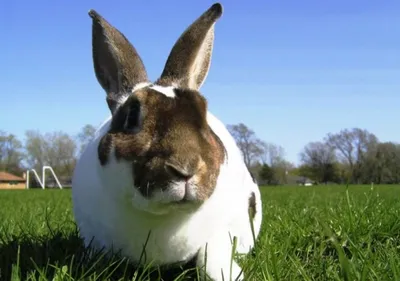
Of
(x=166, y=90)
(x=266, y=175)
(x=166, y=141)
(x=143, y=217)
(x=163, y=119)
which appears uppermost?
(x=266, y=175)

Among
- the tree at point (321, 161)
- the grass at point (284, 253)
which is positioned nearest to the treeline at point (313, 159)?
the tree at point (321, 161)

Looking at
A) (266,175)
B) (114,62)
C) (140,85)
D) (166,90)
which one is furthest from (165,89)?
(266,175)

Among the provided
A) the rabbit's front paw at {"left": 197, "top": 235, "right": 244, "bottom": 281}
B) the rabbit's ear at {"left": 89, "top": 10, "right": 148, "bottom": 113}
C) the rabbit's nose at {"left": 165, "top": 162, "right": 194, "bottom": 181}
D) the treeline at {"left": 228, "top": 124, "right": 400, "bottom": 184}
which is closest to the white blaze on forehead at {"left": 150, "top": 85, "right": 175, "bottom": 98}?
the rabbit's ear at {"left": 89, "top": 10, "right": 148, "bottom": 113}

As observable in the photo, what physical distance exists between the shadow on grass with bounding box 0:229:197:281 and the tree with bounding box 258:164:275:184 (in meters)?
70.6

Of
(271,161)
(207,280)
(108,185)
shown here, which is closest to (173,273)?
(207,280)

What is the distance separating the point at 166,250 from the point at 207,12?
1503 mm

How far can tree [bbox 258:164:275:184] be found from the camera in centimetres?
7412

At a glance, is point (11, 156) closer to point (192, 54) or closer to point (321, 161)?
point (321, 161)

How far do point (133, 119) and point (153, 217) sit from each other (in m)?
0.51

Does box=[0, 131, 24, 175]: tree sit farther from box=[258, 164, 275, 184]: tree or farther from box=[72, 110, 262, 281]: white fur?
box=[72, 110, 262, 281]: white fur

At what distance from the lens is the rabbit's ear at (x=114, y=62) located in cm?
326

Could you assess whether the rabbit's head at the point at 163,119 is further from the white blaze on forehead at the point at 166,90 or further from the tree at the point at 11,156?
the tree at the point at 11,156

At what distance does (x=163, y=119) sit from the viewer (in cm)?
265

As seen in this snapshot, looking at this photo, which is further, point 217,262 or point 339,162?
point 339,162
